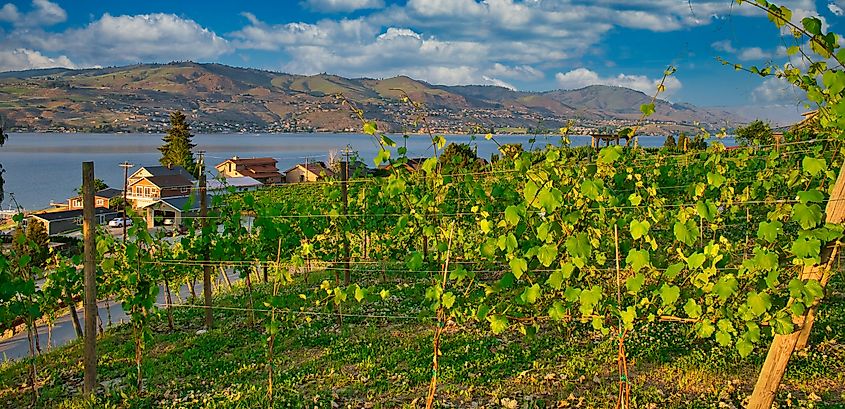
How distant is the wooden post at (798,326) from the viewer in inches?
132

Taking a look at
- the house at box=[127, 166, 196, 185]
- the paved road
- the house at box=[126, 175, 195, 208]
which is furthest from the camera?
the house at box=[127, 166, 196, 185]

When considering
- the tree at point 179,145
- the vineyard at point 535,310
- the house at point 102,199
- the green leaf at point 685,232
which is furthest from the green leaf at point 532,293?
the tree at point 179,145

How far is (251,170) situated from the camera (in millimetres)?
56875

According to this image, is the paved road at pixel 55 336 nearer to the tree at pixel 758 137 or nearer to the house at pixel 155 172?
the tree at pixel 758 137

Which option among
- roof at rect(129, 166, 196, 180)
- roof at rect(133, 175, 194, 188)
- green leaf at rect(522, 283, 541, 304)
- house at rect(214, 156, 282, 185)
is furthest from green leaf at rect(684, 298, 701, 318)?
house at rect(214, 156, 282, 185)

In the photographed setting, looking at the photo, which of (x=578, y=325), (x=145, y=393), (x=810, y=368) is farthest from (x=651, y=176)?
(x=145, y=393)

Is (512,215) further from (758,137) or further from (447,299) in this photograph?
(758,137)

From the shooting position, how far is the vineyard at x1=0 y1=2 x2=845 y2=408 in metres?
3.63

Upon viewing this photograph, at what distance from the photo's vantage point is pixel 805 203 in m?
3.37

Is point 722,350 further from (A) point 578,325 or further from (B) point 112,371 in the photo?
(B) point 112,371

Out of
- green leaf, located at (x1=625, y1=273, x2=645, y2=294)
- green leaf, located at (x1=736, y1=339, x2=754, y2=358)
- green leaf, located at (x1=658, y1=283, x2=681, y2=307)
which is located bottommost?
green leaf, located at (x1=736, y1=339, x2=754, y2=358)

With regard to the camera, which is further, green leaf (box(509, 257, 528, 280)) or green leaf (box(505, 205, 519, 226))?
green leaf (box(509, 257, 528, 280))

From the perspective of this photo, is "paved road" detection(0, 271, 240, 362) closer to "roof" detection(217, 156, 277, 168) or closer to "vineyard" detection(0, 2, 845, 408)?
"vineyard" detection(0, 2, 845, 408)

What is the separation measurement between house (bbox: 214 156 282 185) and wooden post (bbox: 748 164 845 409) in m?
54.2
